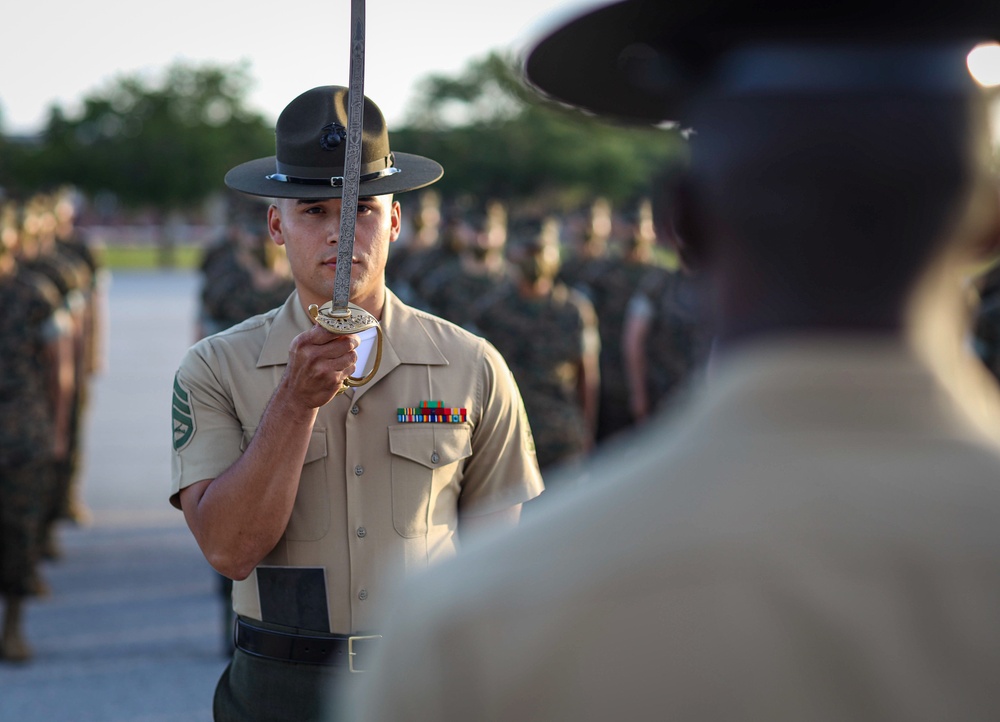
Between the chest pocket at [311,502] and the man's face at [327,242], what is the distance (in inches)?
13.4

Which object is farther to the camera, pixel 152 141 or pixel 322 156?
pixel 152 141

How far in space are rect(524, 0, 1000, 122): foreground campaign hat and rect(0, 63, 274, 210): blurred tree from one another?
54.8 m

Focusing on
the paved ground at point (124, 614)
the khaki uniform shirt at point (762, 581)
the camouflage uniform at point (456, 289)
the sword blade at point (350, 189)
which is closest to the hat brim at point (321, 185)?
the sword blade at point (350, 189)

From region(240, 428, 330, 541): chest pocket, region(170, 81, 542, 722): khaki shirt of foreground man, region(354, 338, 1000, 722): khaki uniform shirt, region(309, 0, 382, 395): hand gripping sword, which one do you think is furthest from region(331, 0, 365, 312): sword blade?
region(354, 338, 1000, 722): khaki uniform shirt

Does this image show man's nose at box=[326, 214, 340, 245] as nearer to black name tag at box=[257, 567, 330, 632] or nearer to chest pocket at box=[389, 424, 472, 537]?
chest pocket at box=[389, 424, 472, 537]

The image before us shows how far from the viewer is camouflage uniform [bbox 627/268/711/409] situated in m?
8.50

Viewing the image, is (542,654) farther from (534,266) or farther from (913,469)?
(534,266)

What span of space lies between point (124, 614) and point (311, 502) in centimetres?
506

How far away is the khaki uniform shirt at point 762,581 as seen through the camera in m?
0.89

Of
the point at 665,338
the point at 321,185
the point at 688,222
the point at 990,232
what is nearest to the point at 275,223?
the point at 321,185

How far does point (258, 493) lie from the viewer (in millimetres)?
2551

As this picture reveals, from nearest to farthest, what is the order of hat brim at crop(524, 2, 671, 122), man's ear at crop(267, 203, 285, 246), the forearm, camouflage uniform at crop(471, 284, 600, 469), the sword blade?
1. hat brim at crop(524, 2, 671, 122)
2. the sword blade
3. the forearm
4. man's ear at crop(267, 203, 285, 246)
5. camouflage uniform at crop(471, 284, 600, 469)

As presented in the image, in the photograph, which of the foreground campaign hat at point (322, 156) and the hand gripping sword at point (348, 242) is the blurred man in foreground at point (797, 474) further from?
the foreground campaign hat at point (322, 156)

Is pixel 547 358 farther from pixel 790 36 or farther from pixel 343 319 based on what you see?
pixel 790 36
